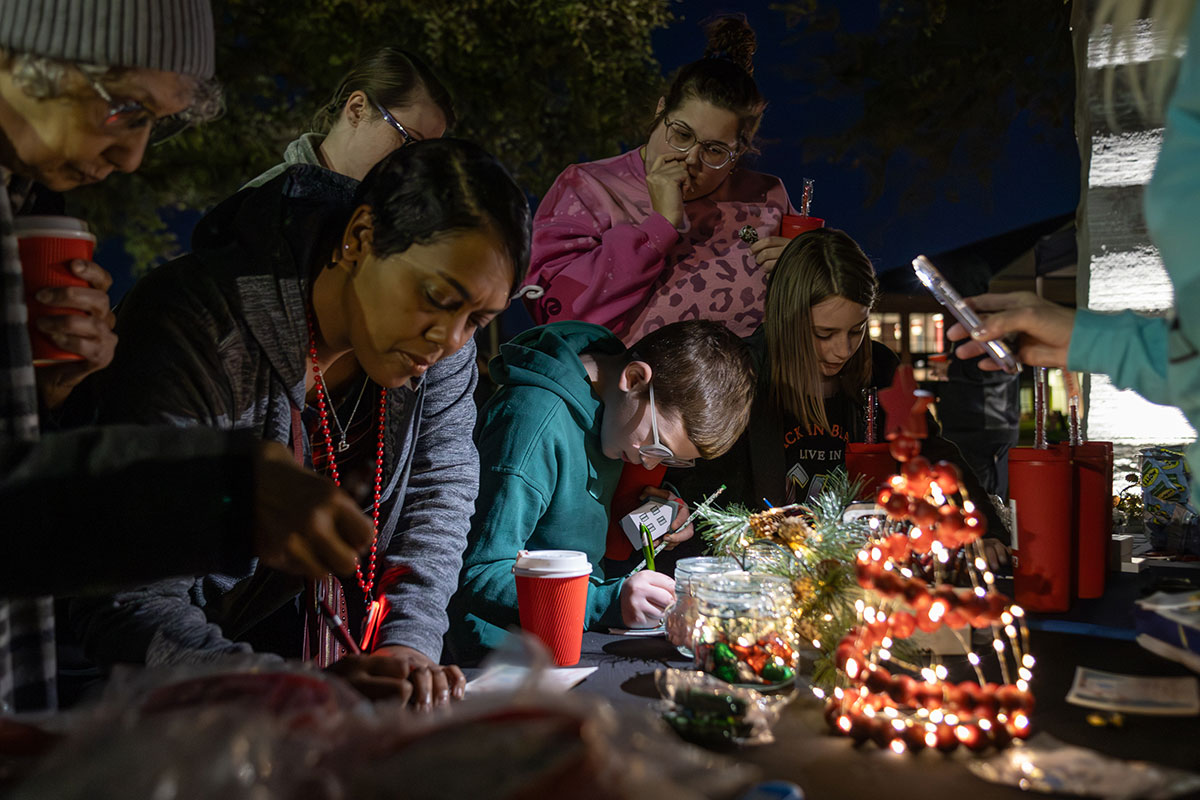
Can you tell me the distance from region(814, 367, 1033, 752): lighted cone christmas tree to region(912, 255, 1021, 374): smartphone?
6.0 inches

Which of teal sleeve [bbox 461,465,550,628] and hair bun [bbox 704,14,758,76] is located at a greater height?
hair bun [bbox 704,14,758,76]

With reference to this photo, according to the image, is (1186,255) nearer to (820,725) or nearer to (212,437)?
(820,725)

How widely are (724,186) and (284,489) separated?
254 centimetres

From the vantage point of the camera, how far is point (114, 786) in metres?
0.63

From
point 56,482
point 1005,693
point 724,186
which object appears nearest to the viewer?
point 56,482

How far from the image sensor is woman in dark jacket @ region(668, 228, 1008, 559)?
3053 millimetres

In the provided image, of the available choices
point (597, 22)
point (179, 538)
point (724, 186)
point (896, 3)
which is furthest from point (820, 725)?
point (597, 22)


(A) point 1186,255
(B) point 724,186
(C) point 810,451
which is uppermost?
(B) point 724,186

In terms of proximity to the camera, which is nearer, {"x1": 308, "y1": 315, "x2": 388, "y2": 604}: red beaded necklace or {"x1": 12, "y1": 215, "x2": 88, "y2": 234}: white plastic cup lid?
{"x1": 12, "y1": 215, "x2": 88, "y2": 234}: white plastic cup lid

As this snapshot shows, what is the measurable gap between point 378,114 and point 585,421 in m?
1.20

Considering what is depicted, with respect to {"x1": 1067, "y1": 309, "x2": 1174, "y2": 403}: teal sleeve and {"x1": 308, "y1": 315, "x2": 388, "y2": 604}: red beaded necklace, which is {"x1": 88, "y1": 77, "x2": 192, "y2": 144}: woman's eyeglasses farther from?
{"x1": 1067, "y1": 309, "x2": 1174, "y2": 403}: teal sleeve

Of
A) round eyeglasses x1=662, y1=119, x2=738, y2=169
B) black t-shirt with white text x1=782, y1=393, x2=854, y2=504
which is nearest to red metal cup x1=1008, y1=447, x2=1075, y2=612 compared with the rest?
black t-shirt with white text x1=782, y1=393, x2=854, y2=504

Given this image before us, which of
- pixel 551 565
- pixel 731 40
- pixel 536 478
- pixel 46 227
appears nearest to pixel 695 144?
pixel 731 40

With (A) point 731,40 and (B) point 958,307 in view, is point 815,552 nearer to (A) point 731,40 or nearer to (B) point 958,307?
(B) point 958,307
